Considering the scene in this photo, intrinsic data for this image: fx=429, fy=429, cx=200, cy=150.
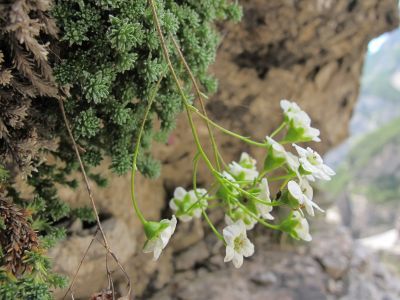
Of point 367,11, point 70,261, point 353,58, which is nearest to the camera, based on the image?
point 70,261

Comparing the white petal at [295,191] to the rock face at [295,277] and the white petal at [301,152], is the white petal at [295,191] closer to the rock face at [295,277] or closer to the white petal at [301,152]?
the white petal at [301,152]

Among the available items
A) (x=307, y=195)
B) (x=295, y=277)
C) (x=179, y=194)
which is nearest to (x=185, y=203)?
(x=179, y=194)

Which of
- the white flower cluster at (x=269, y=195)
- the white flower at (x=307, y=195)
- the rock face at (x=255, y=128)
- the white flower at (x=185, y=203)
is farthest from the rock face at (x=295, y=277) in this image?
the white flower at (x=307, y=195)

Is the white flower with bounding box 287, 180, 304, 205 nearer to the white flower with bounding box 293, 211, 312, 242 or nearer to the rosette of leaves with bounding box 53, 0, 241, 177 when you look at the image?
the white flower with bounding box 293, 211, 312, 242

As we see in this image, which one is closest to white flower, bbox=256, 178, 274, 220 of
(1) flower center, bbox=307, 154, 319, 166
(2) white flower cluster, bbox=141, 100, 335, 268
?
(2) white flower cluster, bbox=141, 100, 335, 268

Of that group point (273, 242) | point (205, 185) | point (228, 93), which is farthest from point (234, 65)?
point (273, 242)

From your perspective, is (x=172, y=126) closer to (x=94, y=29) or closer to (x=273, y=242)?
(x=94, y=29)
